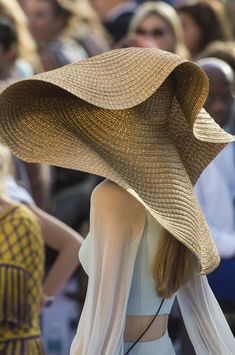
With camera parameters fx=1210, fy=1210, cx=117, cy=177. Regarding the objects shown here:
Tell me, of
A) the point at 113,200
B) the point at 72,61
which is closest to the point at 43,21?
the point at 72,61

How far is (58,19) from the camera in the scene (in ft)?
28.2

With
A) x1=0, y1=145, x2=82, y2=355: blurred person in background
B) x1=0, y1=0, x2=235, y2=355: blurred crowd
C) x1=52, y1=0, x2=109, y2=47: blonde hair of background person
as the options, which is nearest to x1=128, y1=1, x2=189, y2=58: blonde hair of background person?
x1=0, y1=0, x2=235, y2=355: blurred crowd

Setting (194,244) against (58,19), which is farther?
(58,19)

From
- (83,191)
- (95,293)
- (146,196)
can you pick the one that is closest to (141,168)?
(146,196)

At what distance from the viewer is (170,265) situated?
363 centimetres

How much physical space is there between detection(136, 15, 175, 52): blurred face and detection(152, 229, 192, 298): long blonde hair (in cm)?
498

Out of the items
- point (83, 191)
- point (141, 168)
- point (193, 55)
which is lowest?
point (83, 191)

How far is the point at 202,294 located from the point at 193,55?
516 centimetres

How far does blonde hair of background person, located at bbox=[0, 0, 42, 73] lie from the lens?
23.4ft

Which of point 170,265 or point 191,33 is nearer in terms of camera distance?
point 170,265

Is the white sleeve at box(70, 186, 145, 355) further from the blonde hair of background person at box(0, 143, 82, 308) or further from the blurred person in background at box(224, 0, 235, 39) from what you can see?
the blurred person in background at box(224, 0, 235, 39)

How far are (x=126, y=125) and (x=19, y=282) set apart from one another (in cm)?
138

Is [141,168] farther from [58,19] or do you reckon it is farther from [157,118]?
[58,19]

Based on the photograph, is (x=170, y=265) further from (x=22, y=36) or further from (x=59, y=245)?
(x=22, y=36)
